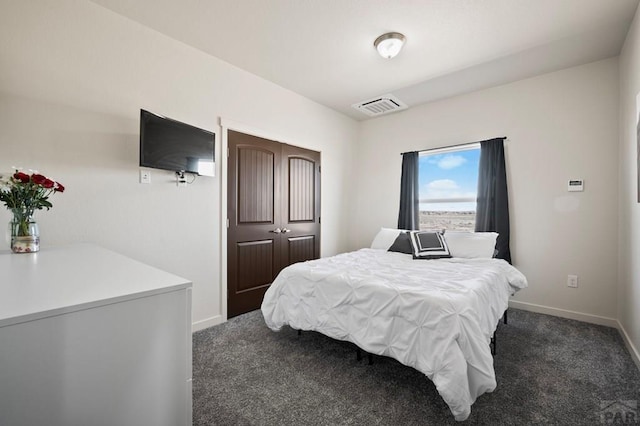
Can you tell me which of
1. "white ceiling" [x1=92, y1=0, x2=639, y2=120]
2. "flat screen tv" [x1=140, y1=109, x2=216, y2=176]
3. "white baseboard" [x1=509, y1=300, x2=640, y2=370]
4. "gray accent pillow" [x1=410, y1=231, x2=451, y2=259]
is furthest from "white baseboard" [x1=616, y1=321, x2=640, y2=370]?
"flat screen tv" [x1=140, y1=109, x2=216, y2=176]

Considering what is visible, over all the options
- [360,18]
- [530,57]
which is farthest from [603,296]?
[360,18]

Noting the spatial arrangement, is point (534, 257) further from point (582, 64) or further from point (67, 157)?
point (67, 157)

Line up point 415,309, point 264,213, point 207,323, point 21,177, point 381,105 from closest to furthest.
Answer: point 21,177
point 415,309
point 207,323
point 264,213
point 381,105

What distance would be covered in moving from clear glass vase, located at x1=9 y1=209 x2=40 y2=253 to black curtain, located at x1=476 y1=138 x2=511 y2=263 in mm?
3896

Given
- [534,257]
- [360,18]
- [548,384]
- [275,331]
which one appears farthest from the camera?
[534,257]

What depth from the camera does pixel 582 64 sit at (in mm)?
2881

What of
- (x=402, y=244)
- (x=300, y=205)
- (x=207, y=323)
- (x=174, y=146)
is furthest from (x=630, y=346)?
(x=174, y=146)

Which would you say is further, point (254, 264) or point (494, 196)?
point (494, 196)

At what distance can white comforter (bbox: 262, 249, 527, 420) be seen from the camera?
144 centimetres

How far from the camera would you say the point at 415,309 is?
5.40ft

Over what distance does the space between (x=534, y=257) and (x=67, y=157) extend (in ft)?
14.5

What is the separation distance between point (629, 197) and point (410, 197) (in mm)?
2096

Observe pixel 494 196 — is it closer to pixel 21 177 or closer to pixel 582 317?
pixel 582 317

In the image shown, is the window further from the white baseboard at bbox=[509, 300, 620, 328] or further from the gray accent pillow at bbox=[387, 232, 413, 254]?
the white baseboard at bbox=[509, 300, 620, 328]
